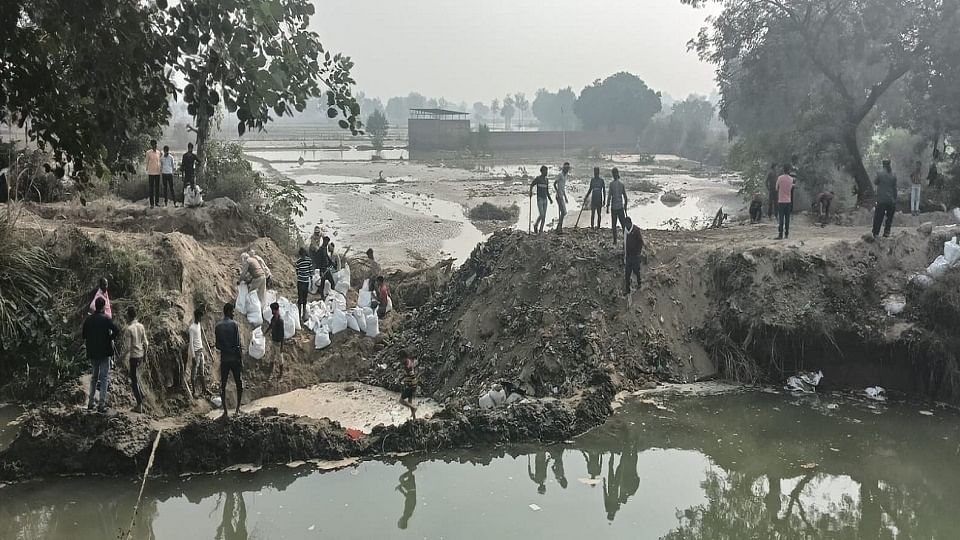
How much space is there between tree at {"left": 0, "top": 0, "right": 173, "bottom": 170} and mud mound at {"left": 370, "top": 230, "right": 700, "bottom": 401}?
749 centimetres

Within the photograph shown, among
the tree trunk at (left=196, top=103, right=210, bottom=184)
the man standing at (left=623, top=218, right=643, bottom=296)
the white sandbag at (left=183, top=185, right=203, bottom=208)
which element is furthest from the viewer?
the tree trunk at (left=196, top=103, right=210, bottom=184)

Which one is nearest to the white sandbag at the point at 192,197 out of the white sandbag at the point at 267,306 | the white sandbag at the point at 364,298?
the white sandbag at the point at 267,306

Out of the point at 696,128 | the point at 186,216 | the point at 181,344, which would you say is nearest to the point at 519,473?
the point at 181,344

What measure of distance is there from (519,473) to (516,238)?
5.69 metres

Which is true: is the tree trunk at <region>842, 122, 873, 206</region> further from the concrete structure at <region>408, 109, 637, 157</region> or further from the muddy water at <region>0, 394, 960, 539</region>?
the concrete structure at <region>408, 109, 637, 157</region>

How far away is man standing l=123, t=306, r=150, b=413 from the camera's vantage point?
9.71 meters

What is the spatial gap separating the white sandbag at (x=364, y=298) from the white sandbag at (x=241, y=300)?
215 centimetres

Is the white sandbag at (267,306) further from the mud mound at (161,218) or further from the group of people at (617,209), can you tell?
the group of people at (617,209)

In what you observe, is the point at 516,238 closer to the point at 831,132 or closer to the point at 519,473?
the point at 519,473

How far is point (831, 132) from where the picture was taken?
19062 mm

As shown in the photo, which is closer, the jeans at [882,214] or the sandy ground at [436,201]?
the jeans at [882,214]

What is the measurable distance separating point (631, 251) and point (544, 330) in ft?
6.63

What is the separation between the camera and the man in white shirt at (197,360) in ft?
35.8

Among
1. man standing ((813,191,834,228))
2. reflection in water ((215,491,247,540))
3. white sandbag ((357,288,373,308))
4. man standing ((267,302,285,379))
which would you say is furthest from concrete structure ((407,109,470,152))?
reflection in water ((215,491,247,540))
